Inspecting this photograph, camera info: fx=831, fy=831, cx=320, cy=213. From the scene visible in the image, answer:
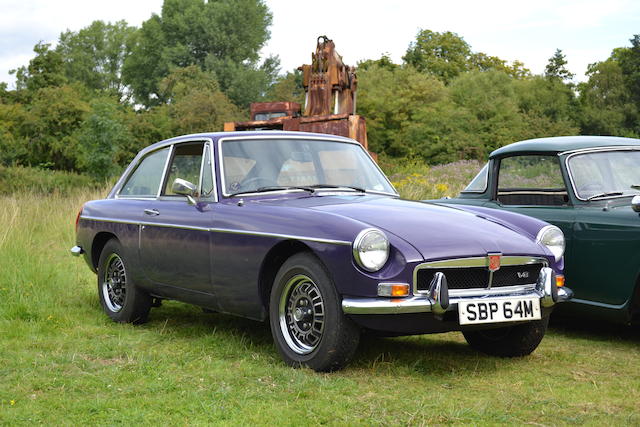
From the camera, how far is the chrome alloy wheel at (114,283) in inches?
286

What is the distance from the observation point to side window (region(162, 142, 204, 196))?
21.3ft

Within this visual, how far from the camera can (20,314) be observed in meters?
7.07

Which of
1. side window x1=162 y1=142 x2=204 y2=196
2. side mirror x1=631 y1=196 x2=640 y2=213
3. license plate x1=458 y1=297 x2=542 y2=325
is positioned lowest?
license plate x1=458 y1=297 x2=542 y2=325

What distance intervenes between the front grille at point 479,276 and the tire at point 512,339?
43 centimetres

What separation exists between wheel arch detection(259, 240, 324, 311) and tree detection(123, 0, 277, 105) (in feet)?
204

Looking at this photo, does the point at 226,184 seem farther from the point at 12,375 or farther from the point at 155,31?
the point at 155,31

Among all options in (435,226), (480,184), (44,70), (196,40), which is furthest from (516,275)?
(196,40)

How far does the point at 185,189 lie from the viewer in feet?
20.2

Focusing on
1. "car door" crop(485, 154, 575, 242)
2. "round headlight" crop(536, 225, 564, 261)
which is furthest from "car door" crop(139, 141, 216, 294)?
"car door" crop(485, 154, 575, 242)

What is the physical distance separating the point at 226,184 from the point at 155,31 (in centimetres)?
6829

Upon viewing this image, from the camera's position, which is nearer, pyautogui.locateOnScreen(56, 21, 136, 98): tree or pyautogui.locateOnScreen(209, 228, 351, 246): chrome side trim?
pyautogui.locateOnScreen(209, 228, 351, 246): chrome side trim

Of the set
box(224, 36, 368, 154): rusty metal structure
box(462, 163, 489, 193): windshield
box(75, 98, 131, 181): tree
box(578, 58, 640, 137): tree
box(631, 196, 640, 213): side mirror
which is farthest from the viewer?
box(578, 58, 640, 137): tree

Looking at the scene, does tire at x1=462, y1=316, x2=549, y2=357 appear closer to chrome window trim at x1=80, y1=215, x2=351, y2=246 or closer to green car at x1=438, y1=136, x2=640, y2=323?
green car at x1=438, y1=136, x2=640, y2=323

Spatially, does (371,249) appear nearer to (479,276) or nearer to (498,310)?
(479,276)
